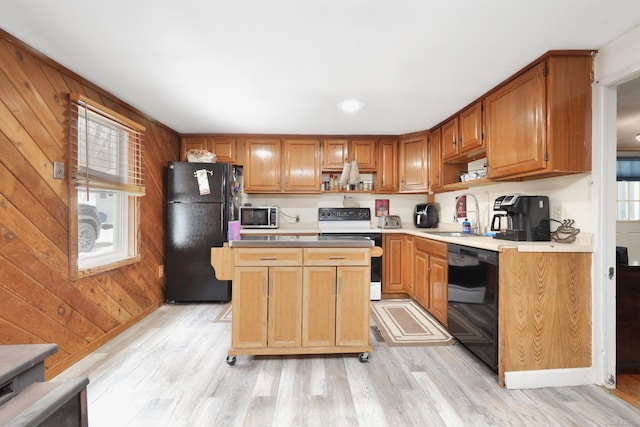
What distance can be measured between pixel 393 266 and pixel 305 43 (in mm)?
2820

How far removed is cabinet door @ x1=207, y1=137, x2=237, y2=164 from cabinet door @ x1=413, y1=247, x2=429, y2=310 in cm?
265

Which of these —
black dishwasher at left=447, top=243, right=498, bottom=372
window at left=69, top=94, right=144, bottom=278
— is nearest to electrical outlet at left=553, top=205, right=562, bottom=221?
black dishwasher at left=447, top=243, right=498, bottom=372

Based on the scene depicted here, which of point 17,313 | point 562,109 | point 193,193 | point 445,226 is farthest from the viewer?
point 445,226

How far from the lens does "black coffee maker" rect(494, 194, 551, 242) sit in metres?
2.12

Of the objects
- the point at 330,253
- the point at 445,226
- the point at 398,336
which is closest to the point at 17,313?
the point at 330,253

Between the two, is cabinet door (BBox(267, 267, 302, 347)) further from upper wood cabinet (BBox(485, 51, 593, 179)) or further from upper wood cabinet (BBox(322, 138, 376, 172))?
upper wood cabinet (BBox(322, 138, 376, 172))

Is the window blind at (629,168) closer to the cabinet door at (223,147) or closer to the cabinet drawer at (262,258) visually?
the cabinet drawer at (262,258)

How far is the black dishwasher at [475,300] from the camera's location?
6.63 ft

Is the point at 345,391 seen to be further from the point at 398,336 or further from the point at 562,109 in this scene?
the point at 562,109

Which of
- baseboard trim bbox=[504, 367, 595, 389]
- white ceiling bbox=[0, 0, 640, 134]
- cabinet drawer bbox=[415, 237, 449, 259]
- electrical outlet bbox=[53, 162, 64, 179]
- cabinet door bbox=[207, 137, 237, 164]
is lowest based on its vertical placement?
baseboard trim bbox=[504, 367, 595, 389]

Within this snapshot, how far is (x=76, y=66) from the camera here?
7.06ft

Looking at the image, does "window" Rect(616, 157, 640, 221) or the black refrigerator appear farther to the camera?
"window" Rect(616, 157, 640, 221)

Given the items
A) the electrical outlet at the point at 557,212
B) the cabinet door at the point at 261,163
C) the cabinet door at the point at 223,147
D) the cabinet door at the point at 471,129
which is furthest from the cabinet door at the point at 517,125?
the cabinet door at the point at 223,147

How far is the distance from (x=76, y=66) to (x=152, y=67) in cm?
56
